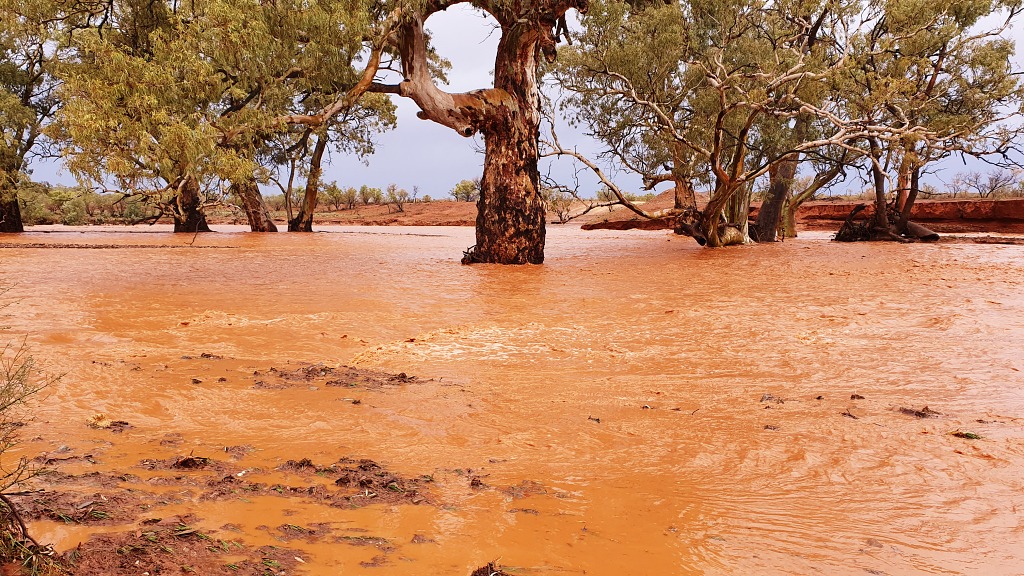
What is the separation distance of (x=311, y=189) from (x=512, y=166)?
14766 mm

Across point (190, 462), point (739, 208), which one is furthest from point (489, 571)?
point (739, 208)

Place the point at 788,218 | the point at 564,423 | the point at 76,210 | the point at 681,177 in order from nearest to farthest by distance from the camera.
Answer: the point at 564,423, the point at 681,177, the point at 788,218, the point at 76,210

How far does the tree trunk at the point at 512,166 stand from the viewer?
40.3ft

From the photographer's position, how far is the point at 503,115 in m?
12.2

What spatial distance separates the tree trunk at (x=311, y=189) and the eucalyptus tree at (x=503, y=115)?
41.7 feet

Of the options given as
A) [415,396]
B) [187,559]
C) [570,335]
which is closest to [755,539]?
[187,559]

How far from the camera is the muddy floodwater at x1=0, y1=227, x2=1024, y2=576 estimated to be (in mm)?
2203

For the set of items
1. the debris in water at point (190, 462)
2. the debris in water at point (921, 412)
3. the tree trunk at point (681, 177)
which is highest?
the tree trunk at point (681, 177)

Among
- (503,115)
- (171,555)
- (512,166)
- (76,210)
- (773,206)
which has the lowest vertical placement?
(171,555)

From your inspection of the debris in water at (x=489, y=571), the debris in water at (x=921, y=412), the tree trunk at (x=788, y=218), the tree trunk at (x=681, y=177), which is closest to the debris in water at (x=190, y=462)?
the debris in water at (x=489, y=571)

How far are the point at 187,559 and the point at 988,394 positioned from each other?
4.38 metres

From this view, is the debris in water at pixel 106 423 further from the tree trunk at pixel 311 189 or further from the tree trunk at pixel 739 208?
the tree trunk at pixel 311 189

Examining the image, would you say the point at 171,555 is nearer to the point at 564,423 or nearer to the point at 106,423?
the point at 106,423

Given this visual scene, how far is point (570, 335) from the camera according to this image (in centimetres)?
599
